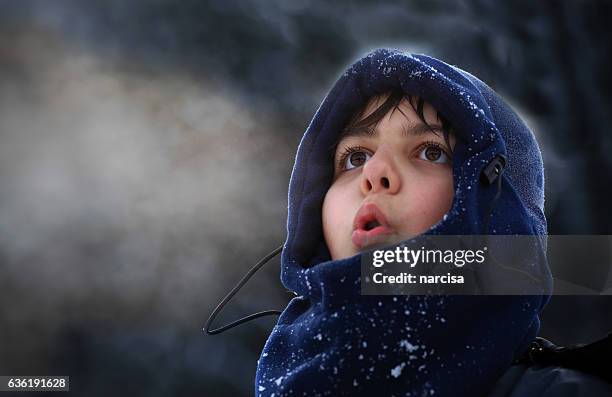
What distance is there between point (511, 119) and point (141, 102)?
2.04 m

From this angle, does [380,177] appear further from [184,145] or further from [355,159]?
[184,145]

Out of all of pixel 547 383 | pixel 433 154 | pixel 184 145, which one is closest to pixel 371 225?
pixel 433 154

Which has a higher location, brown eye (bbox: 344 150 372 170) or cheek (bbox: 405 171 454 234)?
brown eye (bbox: 344 150 372 170)

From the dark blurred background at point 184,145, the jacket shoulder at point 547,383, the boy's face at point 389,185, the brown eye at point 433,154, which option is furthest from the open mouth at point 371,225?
the dark blurred background at point 184,145

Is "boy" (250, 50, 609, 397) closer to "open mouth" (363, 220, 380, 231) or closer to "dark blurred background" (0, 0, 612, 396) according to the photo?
"open mouth" (363, 220, 380, 231)

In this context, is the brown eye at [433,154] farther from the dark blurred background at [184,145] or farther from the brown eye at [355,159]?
the dark blurred background at [184,145]

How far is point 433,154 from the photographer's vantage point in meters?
0.83

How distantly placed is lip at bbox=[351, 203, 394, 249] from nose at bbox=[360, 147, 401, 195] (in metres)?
0.03

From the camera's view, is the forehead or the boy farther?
the forehead

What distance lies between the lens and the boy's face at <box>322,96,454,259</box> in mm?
783

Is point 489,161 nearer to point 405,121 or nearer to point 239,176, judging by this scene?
point 405,121

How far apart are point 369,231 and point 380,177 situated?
2.9 inches

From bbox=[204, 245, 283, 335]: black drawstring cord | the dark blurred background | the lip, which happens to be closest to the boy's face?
the lip

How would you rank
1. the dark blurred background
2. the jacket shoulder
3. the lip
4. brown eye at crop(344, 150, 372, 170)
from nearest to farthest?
the jacket shoulder, the lip, brown eye at crop(344, 150, 372, 170), the dark blurred background
